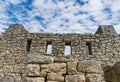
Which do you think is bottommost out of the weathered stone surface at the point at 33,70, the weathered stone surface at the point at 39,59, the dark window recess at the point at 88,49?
the weathered stone surface at the point at 33,70

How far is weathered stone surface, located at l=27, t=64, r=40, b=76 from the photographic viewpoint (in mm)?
3750

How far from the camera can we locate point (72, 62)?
387cm

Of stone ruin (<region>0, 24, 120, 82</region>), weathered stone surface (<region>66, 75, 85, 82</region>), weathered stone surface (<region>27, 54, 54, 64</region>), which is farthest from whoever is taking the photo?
stone ruin (<region>0, 24, 120, 82</region>)

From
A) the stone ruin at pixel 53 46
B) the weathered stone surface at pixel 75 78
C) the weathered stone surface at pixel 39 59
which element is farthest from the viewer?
the stone ruin at pixel 53 46

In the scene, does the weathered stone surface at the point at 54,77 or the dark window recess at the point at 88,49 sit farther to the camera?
the dark window recess at the point at 88,49

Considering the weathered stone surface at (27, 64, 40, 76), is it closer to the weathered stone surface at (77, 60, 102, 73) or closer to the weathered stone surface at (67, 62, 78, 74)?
the weathered stone surface at (67, 62, 78, 74)

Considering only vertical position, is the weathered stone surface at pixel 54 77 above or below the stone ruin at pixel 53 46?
below

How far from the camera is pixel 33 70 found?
3.77 m

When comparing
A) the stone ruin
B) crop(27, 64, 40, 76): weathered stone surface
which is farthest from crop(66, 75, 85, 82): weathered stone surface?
the stone ruin

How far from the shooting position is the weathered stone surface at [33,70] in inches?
148

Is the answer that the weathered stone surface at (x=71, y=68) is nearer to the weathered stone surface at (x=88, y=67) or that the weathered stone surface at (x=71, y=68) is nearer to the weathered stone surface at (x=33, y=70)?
the weathered stone surface at (x=88, y=67)

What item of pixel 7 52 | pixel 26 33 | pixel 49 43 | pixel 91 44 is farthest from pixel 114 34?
pixel 7 52

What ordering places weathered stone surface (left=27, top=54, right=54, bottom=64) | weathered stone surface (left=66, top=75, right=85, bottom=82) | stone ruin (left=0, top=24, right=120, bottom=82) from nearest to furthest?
weathered stone surface (left=66, top=75, right=85, bottom=82), weathered stone surface (left=27, top=54, right=54, bottom=64), stone ruin (left=0, top=24, right=120, bottom=82)

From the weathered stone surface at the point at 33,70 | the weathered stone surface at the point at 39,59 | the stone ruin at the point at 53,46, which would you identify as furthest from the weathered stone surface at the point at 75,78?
the stone ruin at the point at 53,46
